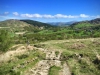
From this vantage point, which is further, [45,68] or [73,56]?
[73,56]

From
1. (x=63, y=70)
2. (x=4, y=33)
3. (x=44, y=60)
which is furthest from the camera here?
(x=4, y=33)

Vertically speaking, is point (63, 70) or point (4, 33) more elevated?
point (4, 33)

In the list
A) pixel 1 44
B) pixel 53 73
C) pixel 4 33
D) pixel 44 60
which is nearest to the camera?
pixel 53 73

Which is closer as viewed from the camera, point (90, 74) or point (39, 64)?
point (90, 74)

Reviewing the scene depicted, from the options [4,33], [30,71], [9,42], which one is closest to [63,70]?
[30,71]

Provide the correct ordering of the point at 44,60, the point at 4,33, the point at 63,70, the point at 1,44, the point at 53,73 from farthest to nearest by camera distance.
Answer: the point at 4,33 < the point at 1,44 < the point at 44,60 < the point at 63,70 < the point at 53,73

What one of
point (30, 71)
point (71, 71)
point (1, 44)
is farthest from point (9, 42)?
point (71, 71)

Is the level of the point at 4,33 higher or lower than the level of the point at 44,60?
higher

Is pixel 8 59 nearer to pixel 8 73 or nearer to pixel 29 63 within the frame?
pixel 29 63

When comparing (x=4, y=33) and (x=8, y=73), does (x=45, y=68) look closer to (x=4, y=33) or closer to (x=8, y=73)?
(x=8, y=73)
